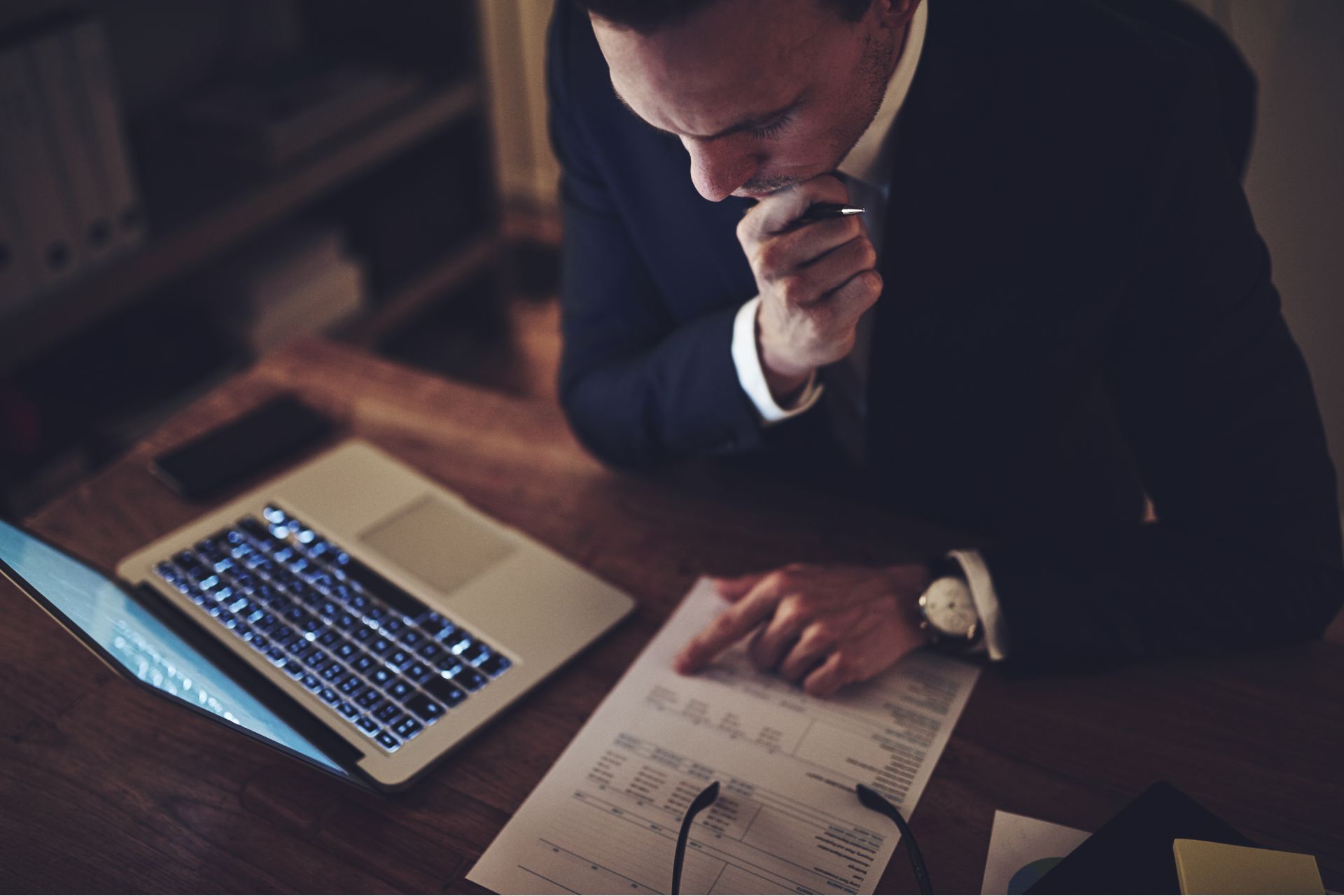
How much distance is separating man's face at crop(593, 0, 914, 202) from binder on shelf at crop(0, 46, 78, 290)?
118 centimetres

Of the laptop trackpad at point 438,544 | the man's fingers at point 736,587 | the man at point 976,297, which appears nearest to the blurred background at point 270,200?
the man at point 976,297

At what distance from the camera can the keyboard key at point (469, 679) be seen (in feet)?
2.72

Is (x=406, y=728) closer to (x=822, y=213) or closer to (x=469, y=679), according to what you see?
(x=469, y=679)

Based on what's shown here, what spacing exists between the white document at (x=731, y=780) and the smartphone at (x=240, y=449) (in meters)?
0.48

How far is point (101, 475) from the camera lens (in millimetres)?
1076

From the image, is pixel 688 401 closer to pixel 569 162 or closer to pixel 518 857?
pixel 569 162

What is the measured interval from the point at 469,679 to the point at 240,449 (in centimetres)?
43

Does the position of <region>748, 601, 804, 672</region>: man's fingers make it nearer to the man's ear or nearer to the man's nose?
the man's nose

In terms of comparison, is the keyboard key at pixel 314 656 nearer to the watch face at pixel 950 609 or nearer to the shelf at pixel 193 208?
the watch face at pixel 950 609

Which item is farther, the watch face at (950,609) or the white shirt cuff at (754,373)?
the white shirt cuff at (754,373)

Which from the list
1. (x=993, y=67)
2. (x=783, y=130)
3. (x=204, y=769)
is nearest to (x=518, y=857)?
(x=204, y=769)

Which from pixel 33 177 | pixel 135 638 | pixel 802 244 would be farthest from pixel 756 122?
pixel 33 177

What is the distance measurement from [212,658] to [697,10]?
609 mm

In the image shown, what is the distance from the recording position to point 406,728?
0.79m
